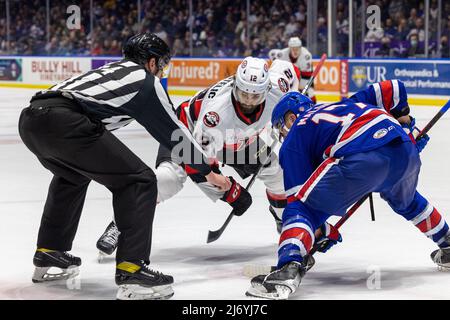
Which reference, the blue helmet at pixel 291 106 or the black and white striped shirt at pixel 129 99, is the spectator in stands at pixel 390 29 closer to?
the blue helmet at pixel 291 106

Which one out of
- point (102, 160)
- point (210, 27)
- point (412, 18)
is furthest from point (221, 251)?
point (210, 27)

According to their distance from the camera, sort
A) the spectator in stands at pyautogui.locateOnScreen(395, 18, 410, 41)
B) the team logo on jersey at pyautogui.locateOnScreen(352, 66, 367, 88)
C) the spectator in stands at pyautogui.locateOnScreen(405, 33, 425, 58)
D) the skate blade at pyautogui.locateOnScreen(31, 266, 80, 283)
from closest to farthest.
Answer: the skate blade at pyautogui.locateOnScreen(31, 266, 80, 283)
the spectator in stands at pyautogui.locateOnScreen(405, 33, 425, 58)
the spectator in stands at pyautogui.locateOnScreen(395, 18, 410, 41)
the team logo on jersey at pyautogui.locateOnScreen(352, 66, 367, 88)

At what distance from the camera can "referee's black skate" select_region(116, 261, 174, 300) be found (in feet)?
11.6

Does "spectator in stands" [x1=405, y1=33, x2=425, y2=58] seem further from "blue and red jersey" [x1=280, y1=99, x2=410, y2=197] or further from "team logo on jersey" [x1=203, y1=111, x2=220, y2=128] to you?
"blue and red jersey" [x1=280, y1=99, x2=410, y2=197]

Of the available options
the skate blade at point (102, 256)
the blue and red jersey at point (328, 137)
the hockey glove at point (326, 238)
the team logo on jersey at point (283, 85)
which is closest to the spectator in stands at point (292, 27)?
the team logo on jersey at point (283, 85)

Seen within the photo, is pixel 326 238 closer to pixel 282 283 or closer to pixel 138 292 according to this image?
pixel 282 283

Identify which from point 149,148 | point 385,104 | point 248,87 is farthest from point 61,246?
point 149,148

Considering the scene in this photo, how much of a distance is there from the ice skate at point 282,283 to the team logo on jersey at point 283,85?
1500 mm

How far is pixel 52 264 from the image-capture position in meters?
3.93

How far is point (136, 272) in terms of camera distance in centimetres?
352

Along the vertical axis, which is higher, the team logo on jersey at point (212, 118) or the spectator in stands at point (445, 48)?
the team logo on jersey at point (212, 118)

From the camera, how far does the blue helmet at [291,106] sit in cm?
378

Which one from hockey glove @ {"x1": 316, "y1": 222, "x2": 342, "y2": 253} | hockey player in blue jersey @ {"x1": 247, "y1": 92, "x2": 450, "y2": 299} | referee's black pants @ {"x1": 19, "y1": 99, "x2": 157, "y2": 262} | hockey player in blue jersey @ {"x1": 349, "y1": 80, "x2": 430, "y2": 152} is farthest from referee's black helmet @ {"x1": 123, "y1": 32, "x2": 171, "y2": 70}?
A: hockey glove @ {"x1": 316, "y1": 222, "x2": 342, "y2": 253}

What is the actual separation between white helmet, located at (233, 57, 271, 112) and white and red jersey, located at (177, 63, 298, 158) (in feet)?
0.36
